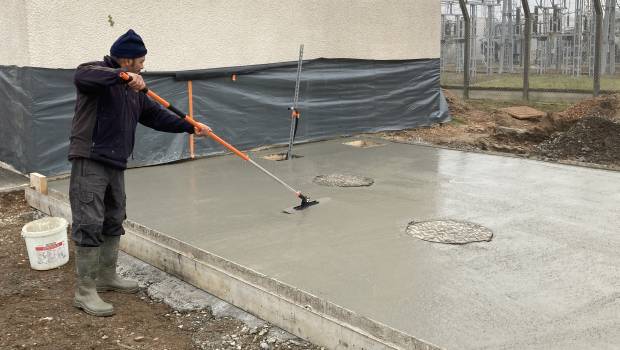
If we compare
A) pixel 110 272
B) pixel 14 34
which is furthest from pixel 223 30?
pixel 110 272

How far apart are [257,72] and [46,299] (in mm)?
5436

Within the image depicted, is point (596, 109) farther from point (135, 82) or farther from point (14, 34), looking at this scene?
point (135, 82)

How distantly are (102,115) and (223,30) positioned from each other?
16.4 ft

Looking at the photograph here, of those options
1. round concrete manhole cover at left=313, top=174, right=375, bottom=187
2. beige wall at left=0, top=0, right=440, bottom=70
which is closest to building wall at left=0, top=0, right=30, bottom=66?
beige wall at left=0, top=0, right=440, bottom=70

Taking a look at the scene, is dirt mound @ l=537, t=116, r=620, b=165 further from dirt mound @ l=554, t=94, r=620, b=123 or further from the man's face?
the man's face

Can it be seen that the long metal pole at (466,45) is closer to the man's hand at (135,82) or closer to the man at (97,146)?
the man at (97,146)

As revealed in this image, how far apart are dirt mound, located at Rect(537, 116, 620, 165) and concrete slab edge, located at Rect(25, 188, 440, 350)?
6.46m

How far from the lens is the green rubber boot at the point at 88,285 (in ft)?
12.3

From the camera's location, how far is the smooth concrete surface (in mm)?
3219

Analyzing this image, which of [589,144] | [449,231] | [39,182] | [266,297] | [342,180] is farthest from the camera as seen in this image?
[589,144]

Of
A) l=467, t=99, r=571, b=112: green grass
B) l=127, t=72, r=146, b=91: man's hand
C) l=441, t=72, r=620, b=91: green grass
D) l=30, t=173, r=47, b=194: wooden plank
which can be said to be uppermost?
l=127, t=72, r=146, b=91: man's hand

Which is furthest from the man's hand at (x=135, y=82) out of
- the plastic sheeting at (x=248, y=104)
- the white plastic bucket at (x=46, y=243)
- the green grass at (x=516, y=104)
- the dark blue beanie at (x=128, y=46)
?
the green grass at (x=516, y=104)

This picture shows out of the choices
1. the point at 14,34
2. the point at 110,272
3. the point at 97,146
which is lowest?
the point at 110,272

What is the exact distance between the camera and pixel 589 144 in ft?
29.4
